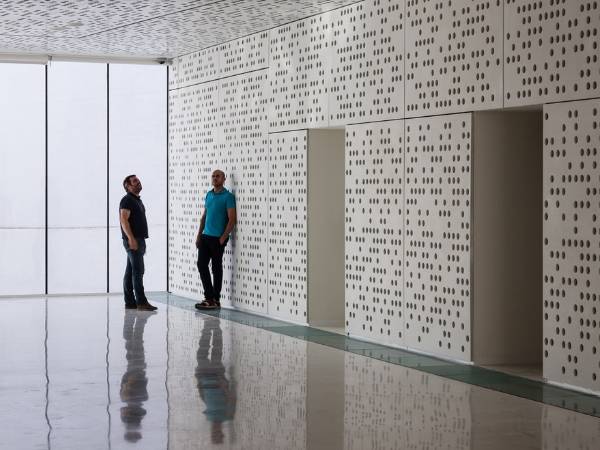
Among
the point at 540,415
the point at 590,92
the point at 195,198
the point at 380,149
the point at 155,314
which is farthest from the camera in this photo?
the point at 195,198

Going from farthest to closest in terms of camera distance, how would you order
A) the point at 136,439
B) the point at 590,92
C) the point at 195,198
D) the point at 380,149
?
the point at 195,198 < the point at 380,149 < the point at 590,92 < the point at 136,439

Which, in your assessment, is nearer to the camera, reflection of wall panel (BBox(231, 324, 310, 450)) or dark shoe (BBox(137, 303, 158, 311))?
reflection of wall panel (BBox(231, 324, 310, 450))

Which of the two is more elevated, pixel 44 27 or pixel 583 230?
pixel 44 27

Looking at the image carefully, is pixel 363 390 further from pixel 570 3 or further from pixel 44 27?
pixel 44 27

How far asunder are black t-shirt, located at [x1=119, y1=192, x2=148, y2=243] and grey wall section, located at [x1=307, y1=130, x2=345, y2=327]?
2946mm

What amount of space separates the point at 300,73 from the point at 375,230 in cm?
265

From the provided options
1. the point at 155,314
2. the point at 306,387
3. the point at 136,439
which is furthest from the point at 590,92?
the point at 155,314

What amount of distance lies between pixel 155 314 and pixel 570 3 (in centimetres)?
793

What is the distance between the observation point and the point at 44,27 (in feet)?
49.5

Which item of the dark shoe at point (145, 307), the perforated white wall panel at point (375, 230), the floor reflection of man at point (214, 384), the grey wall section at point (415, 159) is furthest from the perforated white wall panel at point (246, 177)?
the perforated white wall panel at point (375, 230)

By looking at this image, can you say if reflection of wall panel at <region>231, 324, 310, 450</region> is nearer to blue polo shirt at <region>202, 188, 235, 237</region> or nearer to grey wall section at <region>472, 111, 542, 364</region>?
grey wall section at <region>472, 111, 542, 364</region>

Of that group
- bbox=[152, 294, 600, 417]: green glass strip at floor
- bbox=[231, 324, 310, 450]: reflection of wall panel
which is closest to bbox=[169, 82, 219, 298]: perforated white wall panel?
bbox=[152, 294, 600, 417]: green glass strip at floor

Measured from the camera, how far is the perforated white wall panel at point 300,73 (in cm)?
1345

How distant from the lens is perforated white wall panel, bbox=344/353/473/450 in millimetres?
7441
